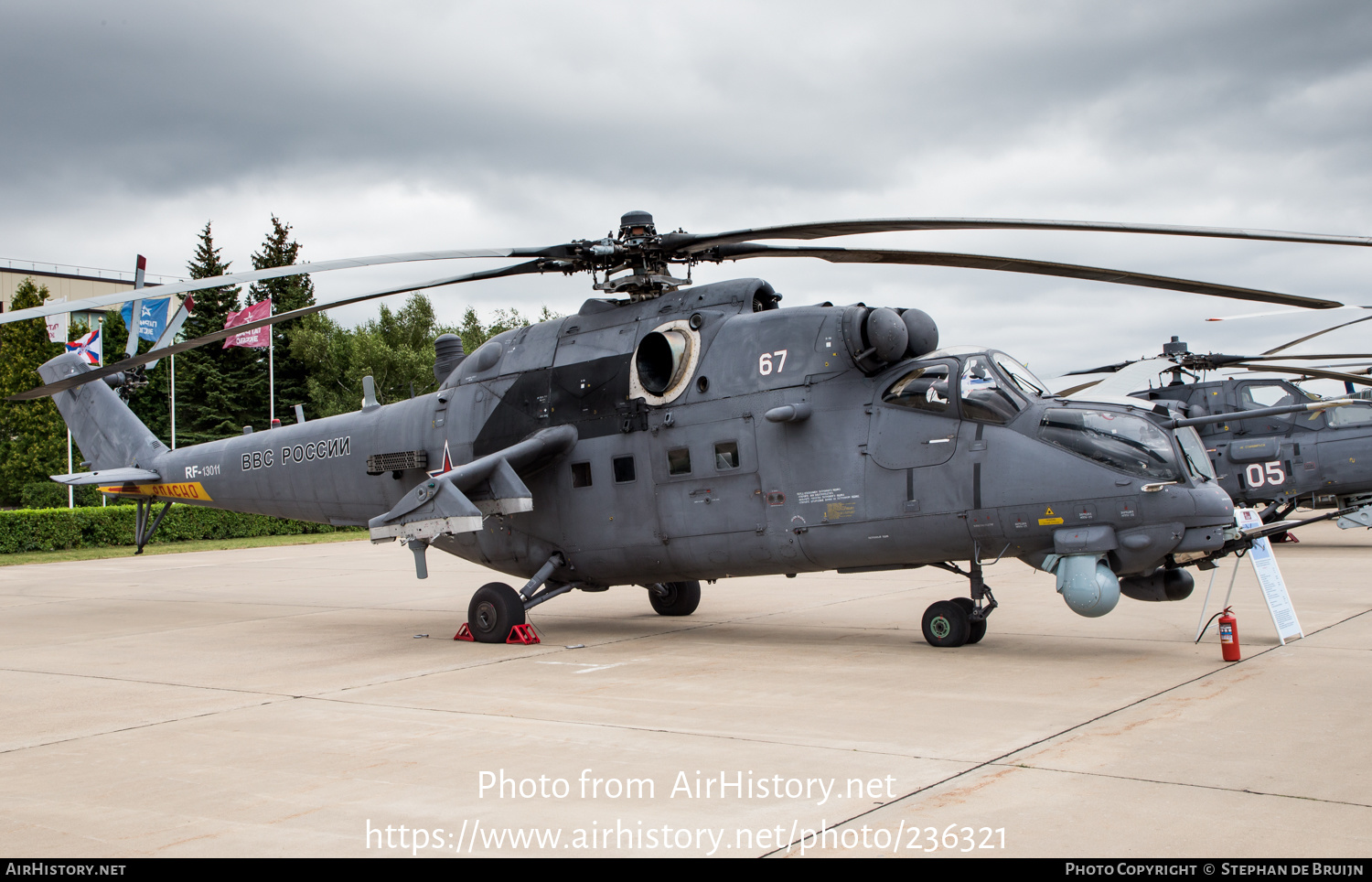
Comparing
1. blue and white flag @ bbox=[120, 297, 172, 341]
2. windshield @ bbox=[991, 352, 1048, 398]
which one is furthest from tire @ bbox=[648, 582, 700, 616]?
blue and white flag @ bbox=[120, 297, 172, 341]

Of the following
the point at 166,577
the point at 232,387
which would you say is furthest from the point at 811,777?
the point at 232,387

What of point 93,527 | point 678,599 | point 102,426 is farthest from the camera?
point 93,527

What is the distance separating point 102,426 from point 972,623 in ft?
44.2

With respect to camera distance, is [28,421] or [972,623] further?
[28,421]

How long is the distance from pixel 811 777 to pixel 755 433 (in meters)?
5.18

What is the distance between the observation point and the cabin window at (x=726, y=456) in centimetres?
1029

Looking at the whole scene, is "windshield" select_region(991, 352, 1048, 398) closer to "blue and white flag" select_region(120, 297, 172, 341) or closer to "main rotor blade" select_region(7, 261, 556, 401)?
"main rotor blade" select_region(7, 261, 556, 401)

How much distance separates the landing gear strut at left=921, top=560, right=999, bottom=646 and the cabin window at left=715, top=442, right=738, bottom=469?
218 centimetres

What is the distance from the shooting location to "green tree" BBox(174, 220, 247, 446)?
53.0 m

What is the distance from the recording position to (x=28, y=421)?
160 ft

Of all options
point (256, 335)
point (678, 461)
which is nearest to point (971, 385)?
point (678, 461)

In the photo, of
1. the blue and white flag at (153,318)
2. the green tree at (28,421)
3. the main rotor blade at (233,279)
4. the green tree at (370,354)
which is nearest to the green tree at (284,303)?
the green tree at (370,354)

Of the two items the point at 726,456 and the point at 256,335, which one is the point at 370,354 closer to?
the point at 256,335

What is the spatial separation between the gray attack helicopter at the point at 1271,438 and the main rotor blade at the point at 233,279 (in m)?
12.8
